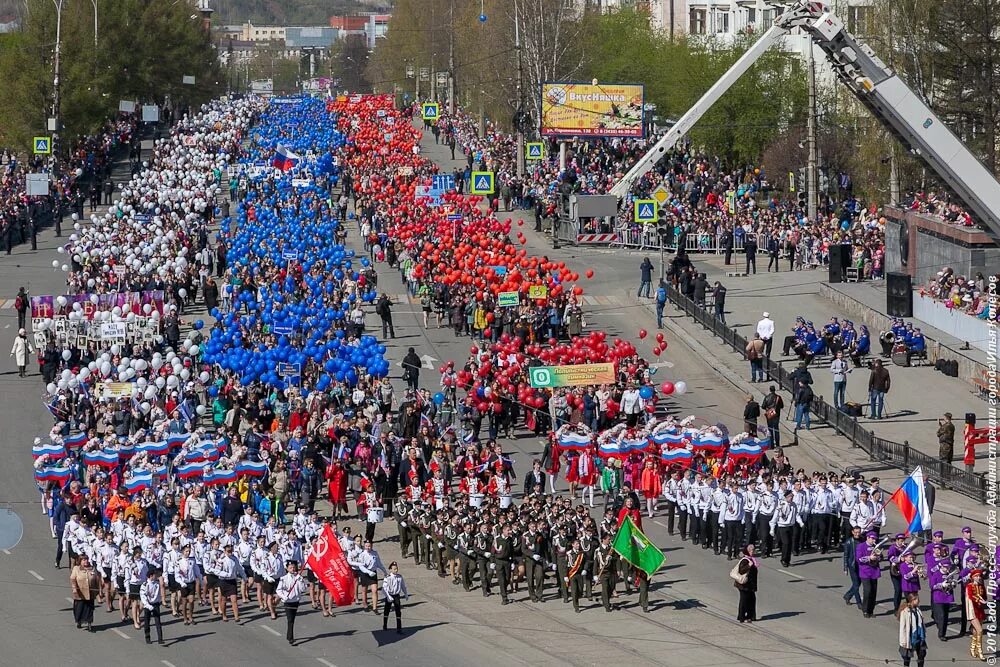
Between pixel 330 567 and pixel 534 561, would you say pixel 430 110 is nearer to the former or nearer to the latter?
pixel 534 561

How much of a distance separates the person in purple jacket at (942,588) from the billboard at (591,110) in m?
44.7

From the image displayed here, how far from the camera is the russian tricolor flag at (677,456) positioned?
31.2 m

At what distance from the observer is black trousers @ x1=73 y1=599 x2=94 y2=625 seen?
2558 cm

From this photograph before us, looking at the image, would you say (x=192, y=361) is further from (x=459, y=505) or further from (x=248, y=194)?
(x=248, y=194)

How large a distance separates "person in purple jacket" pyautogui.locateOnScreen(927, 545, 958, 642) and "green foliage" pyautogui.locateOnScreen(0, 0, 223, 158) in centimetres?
6545

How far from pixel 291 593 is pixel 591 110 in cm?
4499

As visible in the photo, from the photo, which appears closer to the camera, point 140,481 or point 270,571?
point 270,571

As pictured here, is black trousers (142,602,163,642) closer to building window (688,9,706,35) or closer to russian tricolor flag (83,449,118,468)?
russian tricolor flag (83,449,118,468)

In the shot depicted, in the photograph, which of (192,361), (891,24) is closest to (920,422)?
(192,361)

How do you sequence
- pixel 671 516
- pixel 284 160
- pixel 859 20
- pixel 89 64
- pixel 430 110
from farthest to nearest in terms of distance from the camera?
pixel 430 110 → pixel 89 64 → pixel 859 20 → pixel 284 160 → pixel 671 516

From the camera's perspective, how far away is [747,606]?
25.2 metres

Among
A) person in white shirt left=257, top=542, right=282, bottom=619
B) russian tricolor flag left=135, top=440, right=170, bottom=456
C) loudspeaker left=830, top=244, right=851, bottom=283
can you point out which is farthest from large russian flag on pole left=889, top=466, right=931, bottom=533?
loudspeaker left=830, top=244, right=851, bottom=283

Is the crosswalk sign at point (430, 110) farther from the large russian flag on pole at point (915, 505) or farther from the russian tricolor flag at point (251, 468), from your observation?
the large russian flag on pole at point (915, 505)

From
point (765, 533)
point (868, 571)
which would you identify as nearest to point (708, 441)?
point (765, 533)
